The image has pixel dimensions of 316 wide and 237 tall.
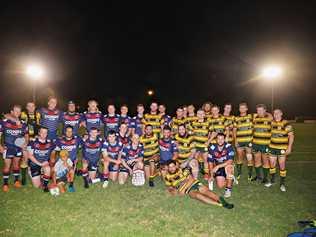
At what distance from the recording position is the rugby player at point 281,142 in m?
7.96

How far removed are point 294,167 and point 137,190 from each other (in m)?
6.27

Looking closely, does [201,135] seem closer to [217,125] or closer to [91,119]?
[217,125]

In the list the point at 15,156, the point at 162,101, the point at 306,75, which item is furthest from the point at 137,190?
the point at 162,101

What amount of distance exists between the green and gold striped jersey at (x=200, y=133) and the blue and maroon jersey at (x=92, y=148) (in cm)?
271

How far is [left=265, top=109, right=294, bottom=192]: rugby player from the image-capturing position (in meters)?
7.96

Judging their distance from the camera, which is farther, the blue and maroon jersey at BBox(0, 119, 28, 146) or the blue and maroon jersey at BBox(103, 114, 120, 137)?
the blue and maroon jersey at BBox(103, 114, 120, 137)

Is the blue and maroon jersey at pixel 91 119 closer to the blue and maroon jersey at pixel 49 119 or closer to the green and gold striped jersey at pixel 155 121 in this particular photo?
the blue and maroon jersey at pixel 49 119

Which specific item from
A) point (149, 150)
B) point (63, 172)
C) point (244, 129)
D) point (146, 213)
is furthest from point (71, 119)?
point (244, 129)

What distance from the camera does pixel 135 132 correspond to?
9.97 meters

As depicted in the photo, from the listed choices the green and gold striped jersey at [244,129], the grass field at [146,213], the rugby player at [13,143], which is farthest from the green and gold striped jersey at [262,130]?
the rugby player at [13,143]

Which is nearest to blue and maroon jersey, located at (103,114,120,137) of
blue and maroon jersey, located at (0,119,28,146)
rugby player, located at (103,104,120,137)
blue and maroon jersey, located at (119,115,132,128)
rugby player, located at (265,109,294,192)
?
rugby player, located at (103,104,120,137)

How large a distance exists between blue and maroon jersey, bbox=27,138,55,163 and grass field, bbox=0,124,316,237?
82 centimetres

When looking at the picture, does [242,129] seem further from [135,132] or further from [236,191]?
[135,132]

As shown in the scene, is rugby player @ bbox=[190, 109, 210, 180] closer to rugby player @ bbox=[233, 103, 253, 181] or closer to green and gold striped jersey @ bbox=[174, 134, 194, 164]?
green and gold striped jersey @ bbox=[174, 134, 194, 164]
